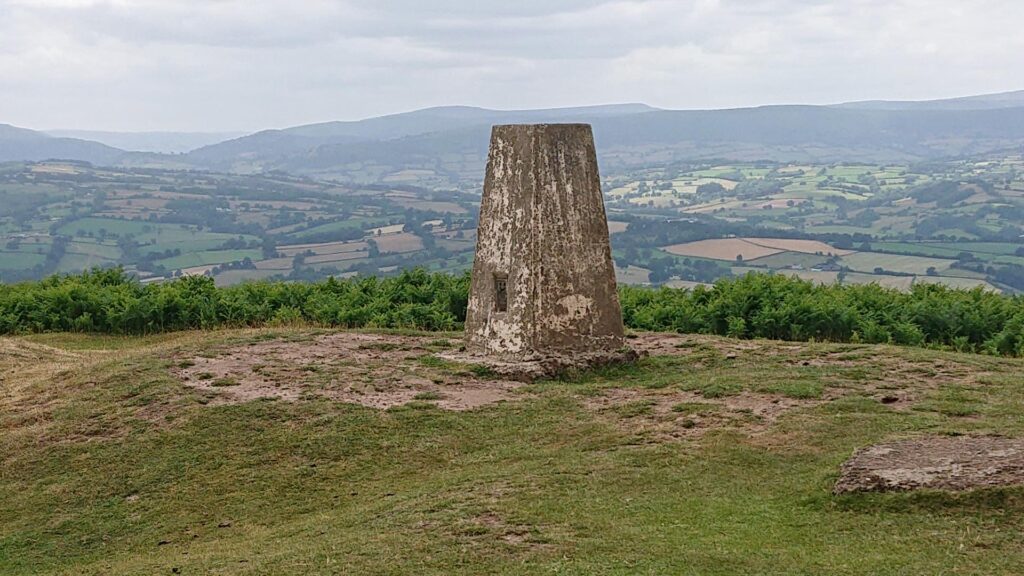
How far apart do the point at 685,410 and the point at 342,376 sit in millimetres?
4097

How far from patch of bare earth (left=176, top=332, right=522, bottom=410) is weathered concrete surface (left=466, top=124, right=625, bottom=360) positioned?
0.76 metres

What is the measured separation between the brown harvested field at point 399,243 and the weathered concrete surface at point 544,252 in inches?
2388

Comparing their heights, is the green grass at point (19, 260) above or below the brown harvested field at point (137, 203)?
below

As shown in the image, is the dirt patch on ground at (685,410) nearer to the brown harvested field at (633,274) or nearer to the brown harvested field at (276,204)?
the brown harvested field at (633,274)

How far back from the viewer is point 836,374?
1290cm

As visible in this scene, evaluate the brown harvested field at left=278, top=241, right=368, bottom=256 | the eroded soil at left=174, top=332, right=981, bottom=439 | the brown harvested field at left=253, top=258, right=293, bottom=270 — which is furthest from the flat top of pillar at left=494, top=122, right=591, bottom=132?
the brown harvested field at left=278, top=241, right=368, bottom=256

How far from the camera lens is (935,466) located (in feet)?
28.0

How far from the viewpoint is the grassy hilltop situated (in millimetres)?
7641

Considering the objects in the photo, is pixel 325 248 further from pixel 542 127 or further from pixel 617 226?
pixel 542 127

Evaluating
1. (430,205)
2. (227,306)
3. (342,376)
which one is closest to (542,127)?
(342,376)

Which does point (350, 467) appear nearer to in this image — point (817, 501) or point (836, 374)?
point (817, 501)

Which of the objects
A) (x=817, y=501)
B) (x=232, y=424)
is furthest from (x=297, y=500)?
(x=817, y=501)

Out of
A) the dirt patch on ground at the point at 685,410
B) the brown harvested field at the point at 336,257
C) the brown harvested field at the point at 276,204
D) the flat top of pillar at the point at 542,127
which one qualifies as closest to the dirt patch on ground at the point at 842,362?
the dirt patch on ground at the point at 685,410

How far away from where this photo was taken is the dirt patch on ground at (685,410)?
35.3ft
